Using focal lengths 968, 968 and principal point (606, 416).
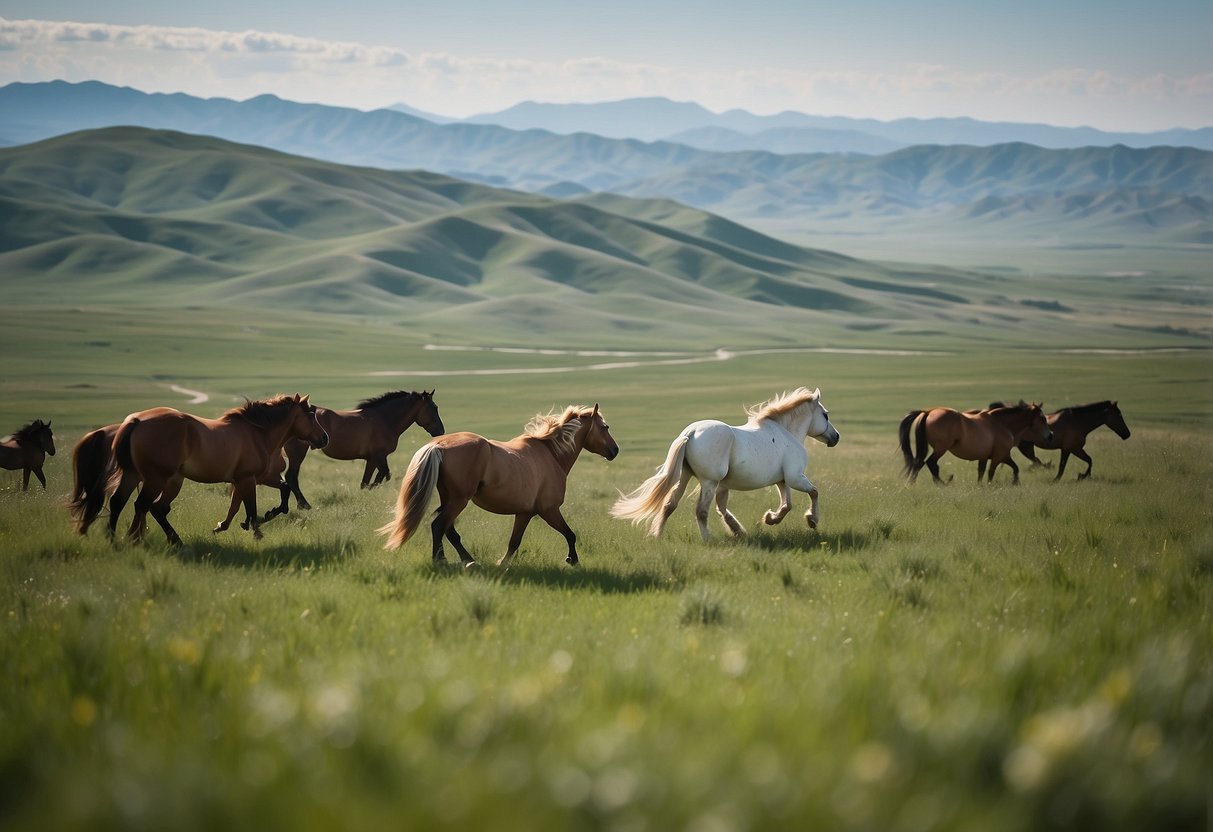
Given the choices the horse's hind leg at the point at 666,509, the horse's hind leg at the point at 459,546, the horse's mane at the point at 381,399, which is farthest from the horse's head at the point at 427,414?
the horse's hind leg at the point at 459,546

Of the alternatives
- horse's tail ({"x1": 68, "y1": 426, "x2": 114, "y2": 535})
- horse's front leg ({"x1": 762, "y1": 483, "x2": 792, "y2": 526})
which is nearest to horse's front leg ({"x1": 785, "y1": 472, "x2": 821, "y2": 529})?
horse's front leg ({"x1": 762, "y1": 483, "x2": 792, "y2": 526})

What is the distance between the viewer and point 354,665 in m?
5.65

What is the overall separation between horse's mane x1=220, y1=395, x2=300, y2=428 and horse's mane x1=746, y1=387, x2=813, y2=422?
7.11 m

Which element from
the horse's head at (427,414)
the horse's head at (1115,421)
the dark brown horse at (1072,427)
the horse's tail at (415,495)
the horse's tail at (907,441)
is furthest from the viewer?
the horse's head at (1115,421)

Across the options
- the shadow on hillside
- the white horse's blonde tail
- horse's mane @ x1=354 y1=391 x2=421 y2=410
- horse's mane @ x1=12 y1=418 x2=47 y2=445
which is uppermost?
horse's mane @ x1=354 y1=391 x2=421 y2=410

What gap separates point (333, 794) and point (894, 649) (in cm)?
438

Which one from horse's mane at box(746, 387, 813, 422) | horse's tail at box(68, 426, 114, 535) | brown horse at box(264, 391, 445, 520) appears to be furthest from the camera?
brown horse at box(264, 391, 445, 520)

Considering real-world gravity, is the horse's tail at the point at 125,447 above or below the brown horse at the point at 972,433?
above

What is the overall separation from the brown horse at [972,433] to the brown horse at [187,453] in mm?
13925

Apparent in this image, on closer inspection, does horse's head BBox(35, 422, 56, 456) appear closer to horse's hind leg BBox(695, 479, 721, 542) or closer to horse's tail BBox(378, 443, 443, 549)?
horse's tail BBox(378, 443, 443, 549)

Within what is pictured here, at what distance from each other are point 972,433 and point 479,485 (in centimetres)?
1382

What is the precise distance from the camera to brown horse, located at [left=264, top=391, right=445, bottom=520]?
19844mm

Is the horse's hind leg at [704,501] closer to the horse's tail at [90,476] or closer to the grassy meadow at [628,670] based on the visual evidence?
the grassy meadow at [628,670]

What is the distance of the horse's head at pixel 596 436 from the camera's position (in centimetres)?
1374
